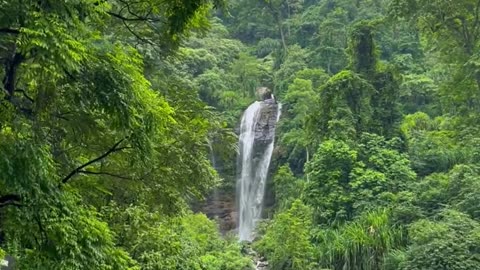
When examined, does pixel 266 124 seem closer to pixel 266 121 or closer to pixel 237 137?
pixel 266 121

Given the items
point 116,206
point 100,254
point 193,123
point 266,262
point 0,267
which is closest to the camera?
point 0,267

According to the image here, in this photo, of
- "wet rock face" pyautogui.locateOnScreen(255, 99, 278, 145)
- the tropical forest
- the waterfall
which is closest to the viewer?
the tropical forest

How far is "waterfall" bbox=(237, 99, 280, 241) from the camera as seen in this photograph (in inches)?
886

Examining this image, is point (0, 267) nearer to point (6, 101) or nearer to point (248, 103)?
point (6, 101)

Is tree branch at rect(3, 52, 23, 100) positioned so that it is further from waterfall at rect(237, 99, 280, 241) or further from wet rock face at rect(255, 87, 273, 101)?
wet rock face at rect(255, 87, 273, 101)

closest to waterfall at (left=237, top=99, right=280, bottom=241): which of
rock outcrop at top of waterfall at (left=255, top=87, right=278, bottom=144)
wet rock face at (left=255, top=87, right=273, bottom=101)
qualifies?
rock outcrop at top of waterfall at (left=255, top=87, right=278, bottom=144)

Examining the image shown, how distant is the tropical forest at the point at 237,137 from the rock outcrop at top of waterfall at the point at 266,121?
0.10 metres

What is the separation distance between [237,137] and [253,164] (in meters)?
14.8

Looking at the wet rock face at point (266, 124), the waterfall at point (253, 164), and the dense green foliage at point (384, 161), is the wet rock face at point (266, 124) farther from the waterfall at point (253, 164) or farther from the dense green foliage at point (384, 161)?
the dense green foliage at point (384, 161)

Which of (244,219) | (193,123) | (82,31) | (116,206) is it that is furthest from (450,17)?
(82,31)

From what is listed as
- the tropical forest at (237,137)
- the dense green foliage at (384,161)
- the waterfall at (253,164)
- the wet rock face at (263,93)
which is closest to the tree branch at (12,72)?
the tropical forest at (237,137)

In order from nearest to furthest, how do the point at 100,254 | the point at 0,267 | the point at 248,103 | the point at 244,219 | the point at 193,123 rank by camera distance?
the point at 0,267 → the point at 100,254 → the point at 193,123 → the point at 244,219 → the point at 248,103

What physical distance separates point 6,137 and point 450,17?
52.5 ft

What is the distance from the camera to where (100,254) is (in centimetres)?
364
